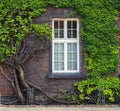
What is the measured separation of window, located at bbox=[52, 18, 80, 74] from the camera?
15.6 m

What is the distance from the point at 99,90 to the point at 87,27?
212cm

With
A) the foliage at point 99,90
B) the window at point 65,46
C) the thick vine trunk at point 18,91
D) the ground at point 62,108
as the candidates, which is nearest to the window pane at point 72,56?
the window at point 65,46

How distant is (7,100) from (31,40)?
2.15m

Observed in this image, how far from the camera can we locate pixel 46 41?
50.1 feet

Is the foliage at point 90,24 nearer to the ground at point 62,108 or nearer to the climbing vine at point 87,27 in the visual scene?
the climbing vine at point 87,27

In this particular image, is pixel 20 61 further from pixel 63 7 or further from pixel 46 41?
pixel 63 7

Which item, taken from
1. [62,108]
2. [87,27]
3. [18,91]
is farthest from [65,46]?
[62,108]

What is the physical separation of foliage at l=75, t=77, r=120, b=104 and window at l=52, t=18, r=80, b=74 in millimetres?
655

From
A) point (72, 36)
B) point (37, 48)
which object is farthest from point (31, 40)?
point (72, 36)

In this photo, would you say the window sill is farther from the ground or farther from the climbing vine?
the ground

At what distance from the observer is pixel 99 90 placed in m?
15.2

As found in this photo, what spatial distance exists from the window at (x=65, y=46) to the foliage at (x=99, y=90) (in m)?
0.65

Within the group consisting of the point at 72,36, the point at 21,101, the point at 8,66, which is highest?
the point at 72,36

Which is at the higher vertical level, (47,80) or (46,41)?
(46,41)
